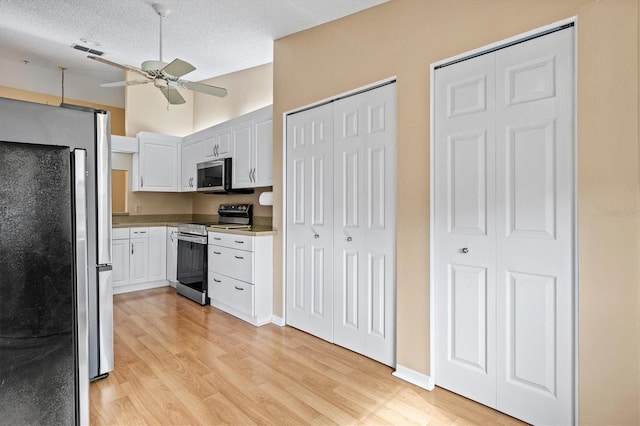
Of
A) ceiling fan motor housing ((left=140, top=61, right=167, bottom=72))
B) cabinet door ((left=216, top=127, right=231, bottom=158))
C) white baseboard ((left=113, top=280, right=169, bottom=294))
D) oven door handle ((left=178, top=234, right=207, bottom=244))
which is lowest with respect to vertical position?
white baseboard ((left=113, top=280, right=169, bottom=294))

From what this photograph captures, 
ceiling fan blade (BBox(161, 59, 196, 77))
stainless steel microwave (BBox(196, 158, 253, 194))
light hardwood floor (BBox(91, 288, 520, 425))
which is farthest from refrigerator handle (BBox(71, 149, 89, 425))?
stainless steel microwave (BBox(196, 158, 253, 194))

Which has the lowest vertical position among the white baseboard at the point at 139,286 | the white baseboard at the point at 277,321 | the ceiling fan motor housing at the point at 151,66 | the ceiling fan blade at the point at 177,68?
the white baseboard at the point at 277,321

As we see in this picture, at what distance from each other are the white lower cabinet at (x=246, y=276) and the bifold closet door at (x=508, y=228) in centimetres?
178

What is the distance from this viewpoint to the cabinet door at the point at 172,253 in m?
4.83

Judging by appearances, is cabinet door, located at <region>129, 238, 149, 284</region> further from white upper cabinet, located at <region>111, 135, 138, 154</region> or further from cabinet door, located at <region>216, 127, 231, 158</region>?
cabinet door, located at <region>216, 127, 231, 158</region>

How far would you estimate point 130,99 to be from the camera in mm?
5098

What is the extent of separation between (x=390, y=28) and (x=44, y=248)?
2455mm

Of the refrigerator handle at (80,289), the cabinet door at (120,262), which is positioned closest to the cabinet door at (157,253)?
the cabinet door at (120,262)

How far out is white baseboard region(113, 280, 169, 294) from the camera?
4609 mm

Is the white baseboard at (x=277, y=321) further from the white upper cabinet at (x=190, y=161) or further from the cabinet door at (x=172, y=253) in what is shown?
the white upper cabinet at (x=190, y=161)

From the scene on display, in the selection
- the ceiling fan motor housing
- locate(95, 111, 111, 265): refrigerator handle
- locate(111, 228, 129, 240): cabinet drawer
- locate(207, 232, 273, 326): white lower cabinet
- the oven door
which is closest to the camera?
locate(95, 111, 111, 265): refrigerator handle

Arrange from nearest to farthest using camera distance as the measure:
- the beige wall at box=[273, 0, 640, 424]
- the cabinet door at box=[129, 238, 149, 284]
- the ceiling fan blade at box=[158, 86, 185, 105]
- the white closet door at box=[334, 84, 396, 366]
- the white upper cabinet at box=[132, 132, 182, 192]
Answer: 1. the beige wall at box=[273, 0, 640, 424]
2. the white closet door at box=[334, 84, 396, 366]
3. the ceiling fan blade at box=[158, 86, 185, 105]
4. the cabinet door at box=[129, 238, 149, 284]
5. the white upper cabinet at box=[132, 132, 182, 192]

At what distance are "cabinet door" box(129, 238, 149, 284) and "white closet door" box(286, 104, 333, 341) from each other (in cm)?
254

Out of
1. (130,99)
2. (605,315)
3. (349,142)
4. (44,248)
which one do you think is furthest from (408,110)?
(130,99)
